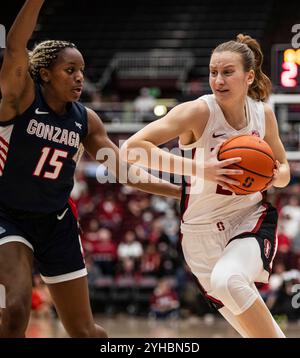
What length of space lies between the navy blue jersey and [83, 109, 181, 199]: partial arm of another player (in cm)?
27

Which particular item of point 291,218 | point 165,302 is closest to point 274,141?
point 165,302

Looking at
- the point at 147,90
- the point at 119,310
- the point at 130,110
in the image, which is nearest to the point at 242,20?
the point at 147,90

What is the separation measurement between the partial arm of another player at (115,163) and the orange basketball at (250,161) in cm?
63

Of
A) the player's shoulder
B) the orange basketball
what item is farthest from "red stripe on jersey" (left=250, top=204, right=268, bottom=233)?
the player's shoulder

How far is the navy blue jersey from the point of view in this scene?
13.6ft

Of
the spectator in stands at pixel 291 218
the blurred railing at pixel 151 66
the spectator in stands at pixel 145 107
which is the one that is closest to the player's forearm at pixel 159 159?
the spectator in stands at pixel 291 218

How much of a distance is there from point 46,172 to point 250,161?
109 cm

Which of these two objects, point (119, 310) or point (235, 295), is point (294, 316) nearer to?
point (119, 310)

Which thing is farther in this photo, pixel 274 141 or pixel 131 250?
A: pixel 131 250

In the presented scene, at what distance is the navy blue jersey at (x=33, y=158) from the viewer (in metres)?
4.13

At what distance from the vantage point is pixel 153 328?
1060 cm

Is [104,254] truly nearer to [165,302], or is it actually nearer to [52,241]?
[165,302]

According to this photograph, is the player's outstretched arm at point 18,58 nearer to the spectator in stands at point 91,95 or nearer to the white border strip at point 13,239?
the white border strip at point 13,239

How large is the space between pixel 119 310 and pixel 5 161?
29.6 ft
